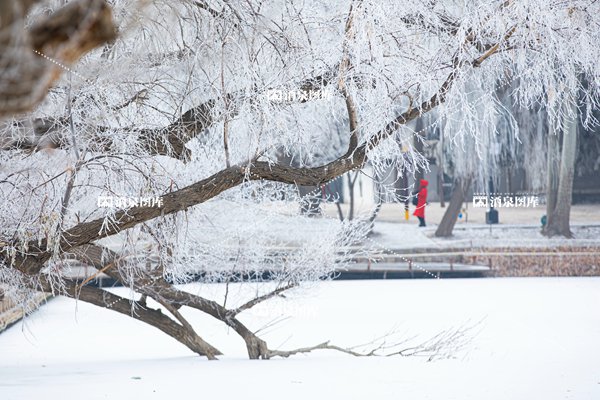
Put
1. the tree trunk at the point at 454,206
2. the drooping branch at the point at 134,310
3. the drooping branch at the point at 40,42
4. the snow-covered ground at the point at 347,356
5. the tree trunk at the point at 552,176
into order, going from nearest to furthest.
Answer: the drooping branch at the point at 40,42
the snow-covered ground at the point at 347,356
the drooping branch at the point at 134,310
the tree trunk at the point at 552,176
the tree trunk at the point at 454,206

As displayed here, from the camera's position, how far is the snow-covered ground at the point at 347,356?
5.34 meters

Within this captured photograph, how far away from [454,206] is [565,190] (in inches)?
62.1

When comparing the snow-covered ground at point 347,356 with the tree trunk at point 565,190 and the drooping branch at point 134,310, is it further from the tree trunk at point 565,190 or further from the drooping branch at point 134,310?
the tree trunk at point 565,190

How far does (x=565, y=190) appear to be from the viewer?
13.4 metres

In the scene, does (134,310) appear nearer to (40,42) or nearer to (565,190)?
(40,42)

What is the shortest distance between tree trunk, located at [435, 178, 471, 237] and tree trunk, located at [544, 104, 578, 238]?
130 centimetres

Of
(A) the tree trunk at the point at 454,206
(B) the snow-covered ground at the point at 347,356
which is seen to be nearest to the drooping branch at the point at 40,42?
(B) the snow-covered ground at the point at 347,356

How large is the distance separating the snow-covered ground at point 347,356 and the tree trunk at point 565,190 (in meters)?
0.74

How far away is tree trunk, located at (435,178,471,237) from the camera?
13.3 metres

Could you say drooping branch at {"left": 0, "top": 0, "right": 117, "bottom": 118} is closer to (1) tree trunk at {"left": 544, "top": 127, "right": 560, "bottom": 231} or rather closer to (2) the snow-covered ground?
(2) the snow-covered ground

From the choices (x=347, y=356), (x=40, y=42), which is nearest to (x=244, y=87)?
(x=40, y=42)

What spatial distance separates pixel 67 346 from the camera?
8.53 m

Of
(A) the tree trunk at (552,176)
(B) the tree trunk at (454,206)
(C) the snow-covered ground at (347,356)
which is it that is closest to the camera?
(C) the snow-covered ground at (347,356)

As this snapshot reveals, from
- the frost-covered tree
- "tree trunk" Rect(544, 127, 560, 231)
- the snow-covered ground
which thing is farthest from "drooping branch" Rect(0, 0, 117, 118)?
"tree trunk" Rect(544, 127, 560, 231)
